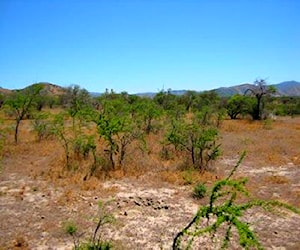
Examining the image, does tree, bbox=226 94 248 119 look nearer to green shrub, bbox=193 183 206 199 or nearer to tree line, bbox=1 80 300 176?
tree line, bbox=1 80 300 176

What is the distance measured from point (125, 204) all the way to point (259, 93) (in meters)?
34.1

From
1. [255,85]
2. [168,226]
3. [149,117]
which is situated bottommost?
[168,226]

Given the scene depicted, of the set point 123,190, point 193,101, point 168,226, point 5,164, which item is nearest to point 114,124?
point 123,190

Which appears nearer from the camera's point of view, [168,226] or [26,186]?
[168,226]

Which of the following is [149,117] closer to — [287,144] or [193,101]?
[287,144]

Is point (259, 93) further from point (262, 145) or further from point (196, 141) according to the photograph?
point (196, 141)

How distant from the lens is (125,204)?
1254cm

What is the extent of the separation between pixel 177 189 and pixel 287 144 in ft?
45.8

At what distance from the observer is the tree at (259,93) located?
137ft

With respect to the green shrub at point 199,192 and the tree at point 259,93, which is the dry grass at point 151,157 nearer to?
the green shrub at point 199,192

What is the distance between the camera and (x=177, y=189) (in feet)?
47.1

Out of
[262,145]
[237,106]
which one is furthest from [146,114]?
[237,106]

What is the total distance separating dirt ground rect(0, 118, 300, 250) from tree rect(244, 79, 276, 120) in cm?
2291

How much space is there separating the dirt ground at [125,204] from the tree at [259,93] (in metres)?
22.9
